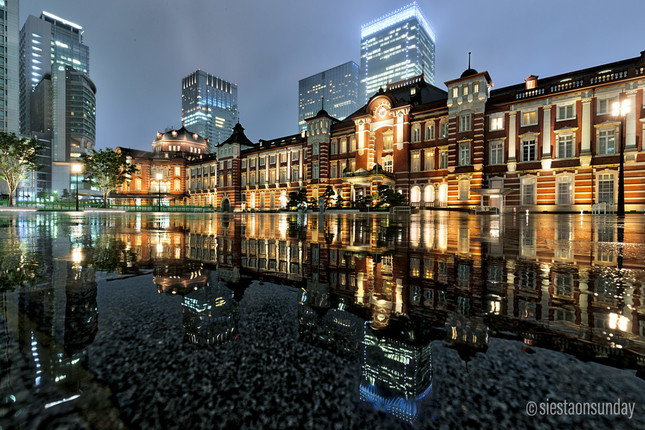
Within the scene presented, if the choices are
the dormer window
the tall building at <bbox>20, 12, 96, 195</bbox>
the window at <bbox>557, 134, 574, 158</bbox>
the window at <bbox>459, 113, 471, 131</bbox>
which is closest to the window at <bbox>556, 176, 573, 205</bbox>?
the window at <bbox>557, 134, 574, 158</bbox>

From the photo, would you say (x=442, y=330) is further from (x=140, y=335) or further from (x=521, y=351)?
(x=140, y=335)

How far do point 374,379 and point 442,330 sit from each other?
1.73 feet

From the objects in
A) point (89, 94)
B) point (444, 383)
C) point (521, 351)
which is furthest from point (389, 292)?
point (89, 94)

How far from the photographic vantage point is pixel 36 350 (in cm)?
112

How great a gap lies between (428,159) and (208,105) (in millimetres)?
161040

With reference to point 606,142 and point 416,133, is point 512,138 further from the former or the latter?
point 416,133

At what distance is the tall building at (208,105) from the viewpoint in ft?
529

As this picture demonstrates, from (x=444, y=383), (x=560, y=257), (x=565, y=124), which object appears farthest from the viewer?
(x=565, y=124)

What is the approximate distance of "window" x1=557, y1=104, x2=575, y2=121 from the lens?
81.8 ft

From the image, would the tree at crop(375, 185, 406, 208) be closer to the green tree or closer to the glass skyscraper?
the green tree

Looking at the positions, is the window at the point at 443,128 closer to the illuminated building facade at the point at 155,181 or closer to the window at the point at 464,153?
the window at the point at 464,153

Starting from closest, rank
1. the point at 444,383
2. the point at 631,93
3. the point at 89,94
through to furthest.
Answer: the point at 444,383 → the point at 631,93 → the point at 89,94

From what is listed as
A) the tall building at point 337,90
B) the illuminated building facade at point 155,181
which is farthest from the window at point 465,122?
the tall building at point 337,90

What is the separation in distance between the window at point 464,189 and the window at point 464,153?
173 cm
